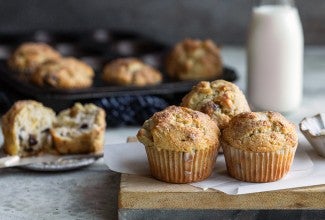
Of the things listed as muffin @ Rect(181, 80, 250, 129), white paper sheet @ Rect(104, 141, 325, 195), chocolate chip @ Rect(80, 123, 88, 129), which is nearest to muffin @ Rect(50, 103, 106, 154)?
chocolate chip @ Rect(80, 123, 88, 129)

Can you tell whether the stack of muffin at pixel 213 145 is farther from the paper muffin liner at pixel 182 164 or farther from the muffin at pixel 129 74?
the muffin at pixel 129 74

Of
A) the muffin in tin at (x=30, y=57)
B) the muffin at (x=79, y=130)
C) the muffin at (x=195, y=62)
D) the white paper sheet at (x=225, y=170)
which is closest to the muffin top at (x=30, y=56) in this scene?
the muffin in tin at (x=30, y=57)

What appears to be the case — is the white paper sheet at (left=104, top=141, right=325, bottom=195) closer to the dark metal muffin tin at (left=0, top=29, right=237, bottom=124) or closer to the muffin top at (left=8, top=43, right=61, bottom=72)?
the dark metal muffin tin at (left=0, top=29, right=237, bottom=124)

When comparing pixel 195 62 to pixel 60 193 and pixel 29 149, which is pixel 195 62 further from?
pixel 60 193

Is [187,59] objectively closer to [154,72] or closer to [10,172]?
[154,72]

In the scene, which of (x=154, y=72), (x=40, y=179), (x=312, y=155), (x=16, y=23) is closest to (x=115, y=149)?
(x=40, y=179)

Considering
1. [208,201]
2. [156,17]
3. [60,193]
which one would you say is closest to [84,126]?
[60,193]
